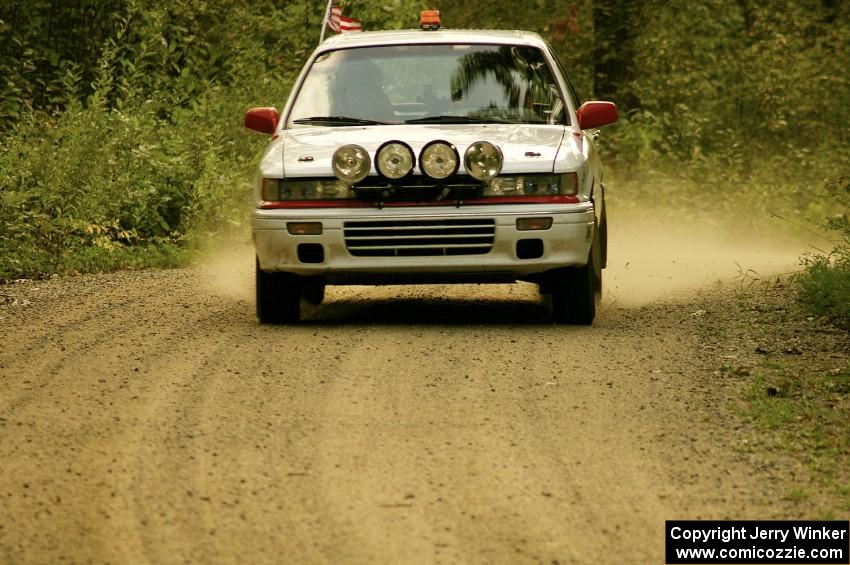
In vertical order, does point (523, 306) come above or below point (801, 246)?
above

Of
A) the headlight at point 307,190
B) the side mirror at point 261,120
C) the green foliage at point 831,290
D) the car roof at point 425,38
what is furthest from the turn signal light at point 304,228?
the green foliage at point 831,290

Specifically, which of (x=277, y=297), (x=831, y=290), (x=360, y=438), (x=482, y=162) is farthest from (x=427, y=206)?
(x=360, y=438)

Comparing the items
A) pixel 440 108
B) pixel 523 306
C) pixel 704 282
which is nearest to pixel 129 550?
pixel 440 108

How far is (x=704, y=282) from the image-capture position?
12.2 meters

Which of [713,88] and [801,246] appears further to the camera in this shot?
[713,88]

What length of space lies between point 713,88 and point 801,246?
23.1ft

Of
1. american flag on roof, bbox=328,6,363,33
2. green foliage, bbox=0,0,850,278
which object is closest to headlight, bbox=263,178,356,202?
green foliage, bbox=0,0,850,278

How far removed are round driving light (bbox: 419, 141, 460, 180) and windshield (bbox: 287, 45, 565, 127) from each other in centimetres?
70

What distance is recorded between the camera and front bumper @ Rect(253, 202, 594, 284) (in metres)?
8.73

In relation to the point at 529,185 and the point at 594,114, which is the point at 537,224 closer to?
the point at 529,185

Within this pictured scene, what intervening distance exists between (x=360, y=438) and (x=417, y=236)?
2967mm

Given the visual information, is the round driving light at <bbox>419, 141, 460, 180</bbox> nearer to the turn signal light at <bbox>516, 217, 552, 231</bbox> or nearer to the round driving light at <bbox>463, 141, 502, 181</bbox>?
the round driving light at <bbox>463, 141, 502, 181</bbox>

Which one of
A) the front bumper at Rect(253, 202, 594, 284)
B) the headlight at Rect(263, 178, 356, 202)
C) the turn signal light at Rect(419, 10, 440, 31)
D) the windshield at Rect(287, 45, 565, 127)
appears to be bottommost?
the front bumper at Rect(253, 202, 594, 284)

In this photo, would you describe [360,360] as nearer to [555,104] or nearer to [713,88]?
[555,104]
